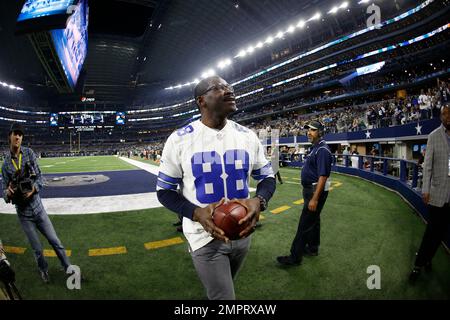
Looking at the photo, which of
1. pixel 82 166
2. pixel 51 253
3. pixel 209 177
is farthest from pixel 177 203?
pixel 82 166

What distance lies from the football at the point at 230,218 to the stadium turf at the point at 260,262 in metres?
1.75

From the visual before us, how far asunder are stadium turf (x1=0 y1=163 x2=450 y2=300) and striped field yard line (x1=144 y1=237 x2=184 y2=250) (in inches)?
5.1

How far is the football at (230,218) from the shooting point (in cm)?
152

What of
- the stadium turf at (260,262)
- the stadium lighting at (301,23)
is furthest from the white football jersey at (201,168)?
the stadium lighting at (301,23)

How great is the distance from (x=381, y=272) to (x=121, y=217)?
5884mm

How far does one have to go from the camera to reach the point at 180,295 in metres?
2.88

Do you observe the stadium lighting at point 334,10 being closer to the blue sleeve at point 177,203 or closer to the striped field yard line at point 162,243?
the striped field yard line at point 162,243

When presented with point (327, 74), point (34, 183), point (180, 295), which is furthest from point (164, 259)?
point (327, 74)

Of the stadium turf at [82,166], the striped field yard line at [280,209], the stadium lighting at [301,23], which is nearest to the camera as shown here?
the striped field yard line at [280,209]

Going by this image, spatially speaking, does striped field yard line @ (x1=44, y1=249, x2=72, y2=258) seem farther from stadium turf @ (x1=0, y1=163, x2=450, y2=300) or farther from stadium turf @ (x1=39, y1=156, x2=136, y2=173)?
A: stadium turf @ (x1=39, y1=156, x2=136, y2=173)

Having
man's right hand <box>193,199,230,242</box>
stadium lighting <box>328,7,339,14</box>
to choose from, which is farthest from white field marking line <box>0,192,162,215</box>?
stadium lighting <box>328,7,339,14</box>

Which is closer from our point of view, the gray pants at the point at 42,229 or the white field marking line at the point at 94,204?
the gray pants at the point at 42,229

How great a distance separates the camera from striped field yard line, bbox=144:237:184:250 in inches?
175
